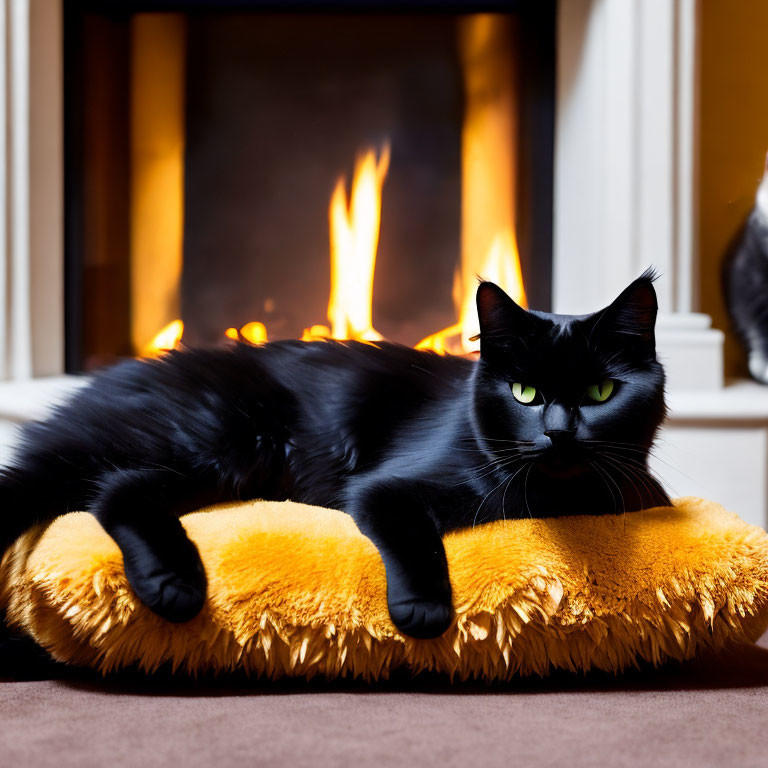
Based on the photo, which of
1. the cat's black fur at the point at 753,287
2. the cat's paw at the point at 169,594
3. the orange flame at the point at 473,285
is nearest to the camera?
the cat's paw at the point at 169,594

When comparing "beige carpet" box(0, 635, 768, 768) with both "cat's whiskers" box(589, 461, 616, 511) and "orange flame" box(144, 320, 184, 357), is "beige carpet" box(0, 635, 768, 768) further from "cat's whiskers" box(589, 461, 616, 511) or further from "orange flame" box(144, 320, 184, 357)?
"orange flame" box(144, 320, 184, 357)

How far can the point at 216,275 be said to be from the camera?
74.7 inches

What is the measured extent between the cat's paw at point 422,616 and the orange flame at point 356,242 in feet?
3.76

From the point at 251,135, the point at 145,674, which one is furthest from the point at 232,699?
the point at 251,135

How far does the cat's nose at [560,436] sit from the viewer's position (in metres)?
0.75

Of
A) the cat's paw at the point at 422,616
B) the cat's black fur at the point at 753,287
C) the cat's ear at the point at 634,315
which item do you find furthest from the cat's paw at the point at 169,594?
the cat's black fur at the point at 753,287

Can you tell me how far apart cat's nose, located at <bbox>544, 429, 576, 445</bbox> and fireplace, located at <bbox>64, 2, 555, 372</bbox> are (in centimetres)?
107

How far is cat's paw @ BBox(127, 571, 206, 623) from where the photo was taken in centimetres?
75

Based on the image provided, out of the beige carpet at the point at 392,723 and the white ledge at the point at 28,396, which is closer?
the beige carpet at the point at 392,723

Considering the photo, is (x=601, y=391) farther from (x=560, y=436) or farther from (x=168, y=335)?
(x=168, y=335)

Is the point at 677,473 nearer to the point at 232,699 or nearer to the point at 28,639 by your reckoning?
the point at 232,699

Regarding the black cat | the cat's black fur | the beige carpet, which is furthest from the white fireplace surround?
the beige carpet

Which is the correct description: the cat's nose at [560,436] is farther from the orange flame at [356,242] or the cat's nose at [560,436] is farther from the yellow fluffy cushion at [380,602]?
the orange flame at [356,242]

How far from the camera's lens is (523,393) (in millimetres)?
815
